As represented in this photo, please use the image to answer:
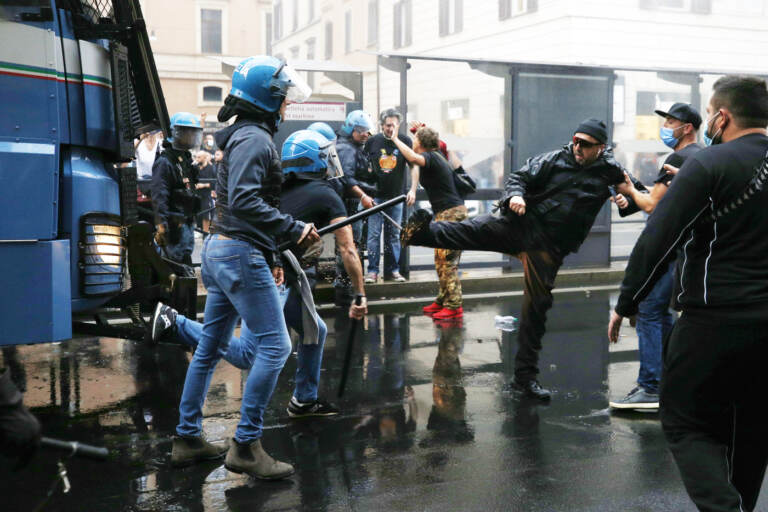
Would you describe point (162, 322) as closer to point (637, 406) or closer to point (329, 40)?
point (637, 406)

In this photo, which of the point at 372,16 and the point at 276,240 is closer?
the point at 276,240

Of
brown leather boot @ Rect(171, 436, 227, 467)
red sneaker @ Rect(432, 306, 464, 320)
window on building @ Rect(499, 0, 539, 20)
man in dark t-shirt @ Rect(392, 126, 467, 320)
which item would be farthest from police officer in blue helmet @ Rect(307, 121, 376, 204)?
window on building @ Rect(499, 0, 539, 20)

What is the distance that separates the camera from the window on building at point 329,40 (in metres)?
44.4

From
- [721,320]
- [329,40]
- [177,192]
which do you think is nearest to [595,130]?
[721,320]

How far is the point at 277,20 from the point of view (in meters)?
52.3

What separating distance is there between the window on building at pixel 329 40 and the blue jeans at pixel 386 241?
3455 cm

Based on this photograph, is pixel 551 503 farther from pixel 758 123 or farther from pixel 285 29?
pixel 285 29

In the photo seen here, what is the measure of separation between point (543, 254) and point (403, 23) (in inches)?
1158

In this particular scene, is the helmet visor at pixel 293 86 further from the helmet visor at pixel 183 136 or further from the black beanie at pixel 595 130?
the helmet visor at pixel 183 136

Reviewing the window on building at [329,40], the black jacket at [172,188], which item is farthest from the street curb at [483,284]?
the window on building at [329,40]

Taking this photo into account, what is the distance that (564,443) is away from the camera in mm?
5254

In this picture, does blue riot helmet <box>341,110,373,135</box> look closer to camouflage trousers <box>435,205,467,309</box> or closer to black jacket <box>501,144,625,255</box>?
camouflage trousers <box>435,205,467,309</box>

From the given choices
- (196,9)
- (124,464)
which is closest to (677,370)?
(124,464)

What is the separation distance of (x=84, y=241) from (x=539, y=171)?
318 centimetres
